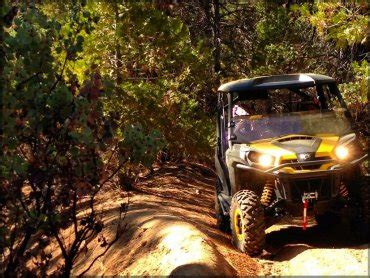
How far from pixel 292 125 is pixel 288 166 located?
1231mm

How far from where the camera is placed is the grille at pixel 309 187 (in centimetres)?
675

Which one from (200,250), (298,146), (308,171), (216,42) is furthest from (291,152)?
(216,42)

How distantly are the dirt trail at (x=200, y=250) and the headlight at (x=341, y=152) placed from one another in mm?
1079

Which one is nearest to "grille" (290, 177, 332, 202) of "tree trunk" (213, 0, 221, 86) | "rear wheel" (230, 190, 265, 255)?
"rear wheel" (230, 190, 265, 255)

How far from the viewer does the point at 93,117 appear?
5.13 meters

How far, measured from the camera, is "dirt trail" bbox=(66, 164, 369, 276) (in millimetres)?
5973

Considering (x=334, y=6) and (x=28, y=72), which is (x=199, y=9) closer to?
(x=334, y=6)

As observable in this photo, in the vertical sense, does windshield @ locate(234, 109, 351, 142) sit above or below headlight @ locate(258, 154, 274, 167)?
above

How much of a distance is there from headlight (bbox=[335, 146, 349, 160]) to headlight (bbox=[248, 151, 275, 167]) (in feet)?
2.48

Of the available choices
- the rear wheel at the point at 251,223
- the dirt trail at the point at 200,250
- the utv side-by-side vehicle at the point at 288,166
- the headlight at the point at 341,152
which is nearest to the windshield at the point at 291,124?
the utv side-by-side vehicle at the point at 288,166

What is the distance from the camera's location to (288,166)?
22.0ft

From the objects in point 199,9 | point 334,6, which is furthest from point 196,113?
point 199,9

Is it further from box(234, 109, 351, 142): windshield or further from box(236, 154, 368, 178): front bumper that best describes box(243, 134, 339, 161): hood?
box(234, 109, 351, 142): windshield

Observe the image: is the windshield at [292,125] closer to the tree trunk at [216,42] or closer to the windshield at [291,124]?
the windshield at [291,124]
